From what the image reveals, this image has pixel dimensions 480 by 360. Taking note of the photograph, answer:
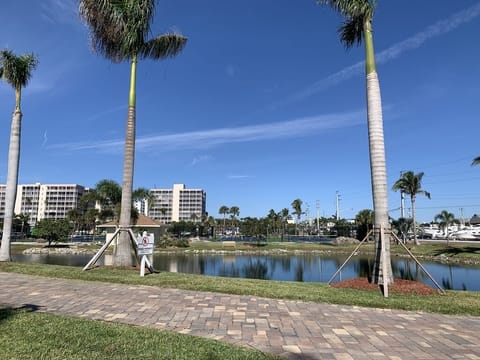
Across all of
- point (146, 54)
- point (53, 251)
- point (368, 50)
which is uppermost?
point (146, 54)

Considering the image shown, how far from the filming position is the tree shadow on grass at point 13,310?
5.59m

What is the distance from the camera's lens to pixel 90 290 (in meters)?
8.29

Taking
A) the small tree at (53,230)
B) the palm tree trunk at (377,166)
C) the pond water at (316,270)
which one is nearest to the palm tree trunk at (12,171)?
the pond water at (316,270)

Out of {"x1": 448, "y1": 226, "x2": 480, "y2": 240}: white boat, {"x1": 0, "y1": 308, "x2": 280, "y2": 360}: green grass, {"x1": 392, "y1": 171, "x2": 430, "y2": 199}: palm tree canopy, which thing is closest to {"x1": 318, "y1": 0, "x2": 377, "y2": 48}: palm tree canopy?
{"x1": 0, "y1": 308, "x2": 280, "y2": 360}: green grass

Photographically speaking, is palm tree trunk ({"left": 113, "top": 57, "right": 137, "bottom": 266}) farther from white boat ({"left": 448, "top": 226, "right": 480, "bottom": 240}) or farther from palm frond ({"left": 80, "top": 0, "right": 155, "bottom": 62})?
white boat ({"left": 448, "top": 226, "right": 480, "bottom": 240})

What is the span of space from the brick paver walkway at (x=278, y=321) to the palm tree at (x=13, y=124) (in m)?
7.62

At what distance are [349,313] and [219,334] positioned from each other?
2.70m

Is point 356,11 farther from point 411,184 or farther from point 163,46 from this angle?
point 411,184

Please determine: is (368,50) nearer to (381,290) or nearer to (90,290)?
(381,290)

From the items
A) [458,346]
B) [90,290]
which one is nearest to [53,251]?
[90,290]

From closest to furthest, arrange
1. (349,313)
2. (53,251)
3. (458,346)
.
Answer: (458,346) → (349,313) → (53,251)

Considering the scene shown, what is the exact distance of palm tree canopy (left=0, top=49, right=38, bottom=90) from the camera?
608 inches

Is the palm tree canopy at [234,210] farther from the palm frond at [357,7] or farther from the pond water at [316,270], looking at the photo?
the palm frond at [357,7]

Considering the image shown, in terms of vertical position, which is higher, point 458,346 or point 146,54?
point 146,54
